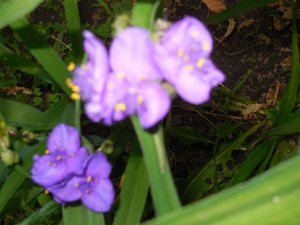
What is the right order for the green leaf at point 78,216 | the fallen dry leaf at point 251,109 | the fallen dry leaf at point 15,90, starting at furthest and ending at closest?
the fallen dry leaf at point 15,90
the fallen dry leaf at point 251,109
the green leaf at point 78,216

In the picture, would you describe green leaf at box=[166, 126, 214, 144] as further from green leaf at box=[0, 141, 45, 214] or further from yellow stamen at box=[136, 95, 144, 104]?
yellow stamen at box=[136, 95, 144, 104]

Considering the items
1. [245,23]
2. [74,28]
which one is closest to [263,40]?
[245,23]

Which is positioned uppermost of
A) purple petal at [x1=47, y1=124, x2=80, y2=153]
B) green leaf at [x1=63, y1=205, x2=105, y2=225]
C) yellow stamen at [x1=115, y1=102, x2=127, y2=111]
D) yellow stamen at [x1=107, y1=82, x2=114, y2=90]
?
yellow stamen at [x1=107, y1=82, x2=114, y2=90]

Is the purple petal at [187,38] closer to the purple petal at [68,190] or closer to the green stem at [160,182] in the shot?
the green stem at [160,182]

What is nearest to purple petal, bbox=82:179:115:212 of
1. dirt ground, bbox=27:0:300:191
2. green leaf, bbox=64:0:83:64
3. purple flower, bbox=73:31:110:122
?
purple flower, bbox=73:31:110:122

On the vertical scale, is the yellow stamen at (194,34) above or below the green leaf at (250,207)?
Result: above

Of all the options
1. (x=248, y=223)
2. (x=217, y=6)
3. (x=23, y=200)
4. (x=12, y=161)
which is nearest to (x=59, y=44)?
(x=217, y=6)

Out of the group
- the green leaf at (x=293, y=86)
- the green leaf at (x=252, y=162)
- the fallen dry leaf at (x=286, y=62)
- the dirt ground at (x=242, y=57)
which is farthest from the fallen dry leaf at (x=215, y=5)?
the green leaf at (x=252, y=162)
